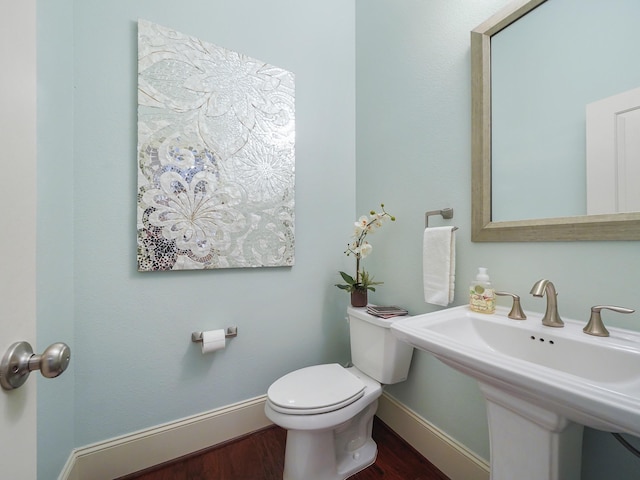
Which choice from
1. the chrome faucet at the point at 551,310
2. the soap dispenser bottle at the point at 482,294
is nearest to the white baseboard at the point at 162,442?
the soap dispenser bottle at the point at 482,294

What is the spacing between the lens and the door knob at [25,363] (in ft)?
1.05

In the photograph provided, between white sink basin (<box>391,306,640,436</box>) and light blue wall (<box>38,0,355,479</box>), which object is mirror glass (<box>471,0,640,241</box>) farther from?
light blue wall (<box>38,0,355,479</box>)

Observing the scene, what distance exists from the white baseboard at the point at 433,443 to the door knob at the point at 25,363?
139cm

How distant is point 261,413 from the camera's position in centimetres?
139

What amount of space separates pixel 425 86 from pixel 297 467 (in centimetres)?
183

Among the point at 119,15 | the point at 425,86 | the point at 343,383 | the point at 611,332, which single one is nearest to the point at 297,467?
the point at 343,383

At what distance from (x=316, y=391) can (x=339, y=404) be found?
4.5 inches

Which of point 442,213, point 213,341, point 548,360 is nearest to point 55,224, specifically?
point 213,341

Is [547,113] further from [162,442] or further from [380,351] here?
[162,442]

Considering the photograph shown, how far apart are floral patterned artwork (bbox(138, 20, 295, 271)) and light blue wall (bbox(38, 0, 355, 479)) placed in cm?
7

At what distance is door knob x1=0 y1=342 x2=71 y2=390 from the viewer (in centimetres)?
32

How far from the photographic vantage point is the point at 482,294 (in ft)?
3.00

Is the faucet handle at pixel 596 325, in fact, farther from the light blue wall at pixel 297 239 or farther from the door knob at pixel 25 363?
the door knob at pixel 25 363

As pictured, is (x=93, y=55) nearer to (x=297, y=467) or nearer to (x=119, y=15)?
(x=119, y=15)
